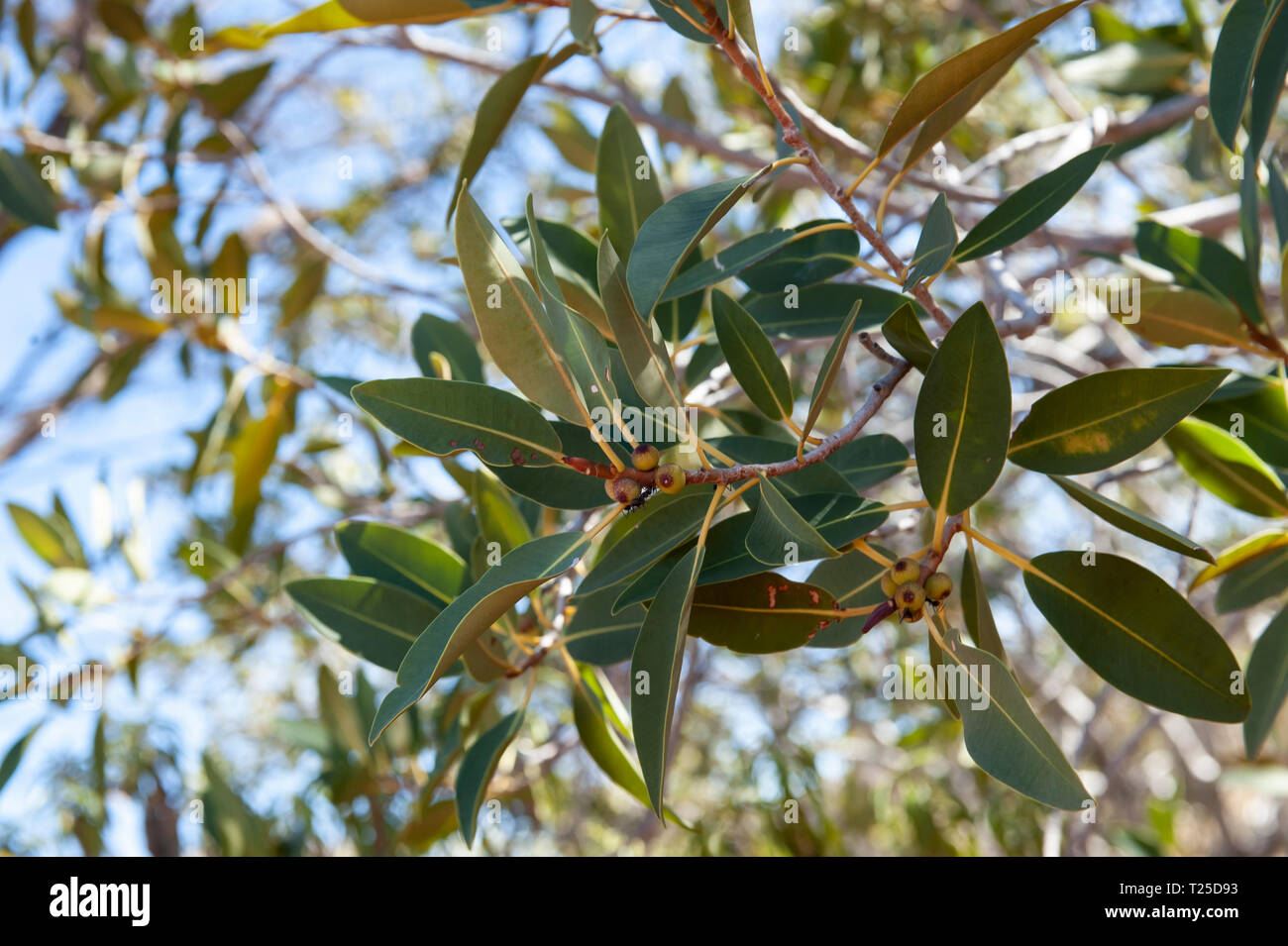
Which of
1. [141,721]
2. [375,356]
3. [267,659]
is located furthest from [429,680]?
[267,659]

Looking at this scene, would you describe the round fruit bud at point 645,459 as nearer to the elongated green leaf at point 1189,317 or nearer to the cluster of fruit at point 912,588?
the cluster of fruit at point 912,588

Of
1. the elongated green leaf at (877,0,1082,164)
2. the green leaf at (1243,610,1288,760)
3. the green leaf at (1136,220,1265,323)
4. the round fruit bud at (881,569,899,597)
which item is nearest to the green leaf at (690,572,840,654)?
the round fruit bud at (881,569,899,597)

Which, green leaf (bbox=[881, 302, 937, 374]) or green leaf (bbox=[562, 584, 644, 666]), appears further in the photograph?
green leaf (bbox=[562, 584, 644, 666])

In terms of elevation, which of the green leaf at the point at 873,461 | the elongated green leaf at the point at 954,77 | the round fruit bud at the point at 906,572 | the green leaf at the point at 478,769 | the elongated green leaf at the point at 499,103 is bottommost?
the green leaf at the point at 478,769

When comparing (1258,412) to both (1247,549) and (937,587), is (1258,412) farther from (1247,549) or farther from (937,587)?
(937,587)

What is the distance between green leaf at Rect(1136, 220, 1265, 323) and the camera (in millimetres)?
1152

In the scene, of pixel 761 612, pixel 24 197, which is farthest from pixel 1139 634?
pixel 24 197

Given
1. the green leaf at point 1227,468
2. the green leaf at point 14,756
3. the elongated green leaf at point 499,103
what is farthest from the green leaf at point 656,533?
the green leaf at point 14,756

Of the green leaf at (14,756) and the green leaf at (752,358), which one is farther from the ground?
the green leaf at (752,358)

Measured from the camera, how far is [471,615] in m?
0.68

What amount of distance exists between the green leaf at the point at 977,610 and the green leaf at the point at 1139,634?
0.05 m

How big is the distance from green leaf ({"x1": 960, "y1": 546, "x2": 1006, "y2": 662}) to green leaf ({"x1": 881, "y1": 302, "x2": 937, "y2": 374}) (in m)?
0.20

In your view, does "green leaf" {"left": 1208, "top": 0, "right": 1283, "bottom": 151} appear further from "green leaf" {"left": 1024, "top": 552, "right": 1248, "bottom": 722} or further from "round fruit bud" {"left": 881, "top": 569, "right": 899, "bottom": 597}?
"round fruit bud" {"left": 881, "top": 569, "right": 899, "bottom": 597}

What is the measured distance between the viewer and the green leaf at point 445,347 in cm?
125
